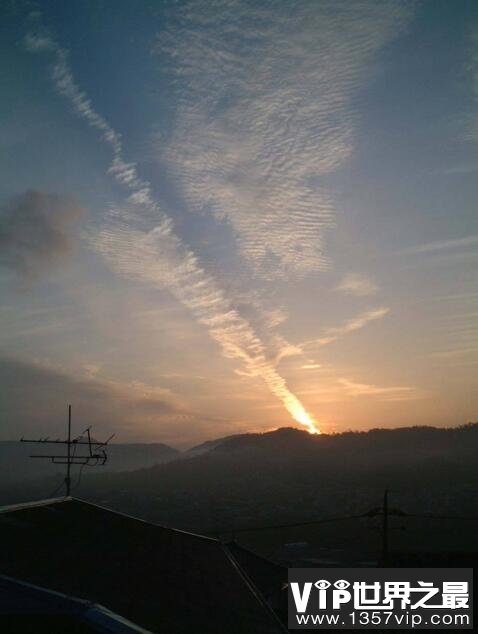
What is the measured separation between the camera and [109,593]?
7.77 m

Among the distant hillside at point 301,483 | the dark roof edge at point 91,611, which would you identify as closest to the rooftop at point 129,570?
the dark roof edge at point 91,611

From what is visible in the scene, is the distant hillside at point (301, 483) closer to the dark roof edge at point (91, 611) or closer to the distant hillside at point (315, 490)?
the distant hillside at point (315, 490)

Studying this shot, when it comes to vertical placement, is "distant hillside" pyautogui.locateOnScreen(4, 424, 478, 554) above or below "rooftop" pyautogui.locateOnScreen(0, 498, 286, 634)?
below

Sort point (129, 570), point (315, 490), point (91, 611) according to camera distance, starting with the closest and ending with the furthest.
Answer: point (91, 611), point (129, 570), point (315, 490)

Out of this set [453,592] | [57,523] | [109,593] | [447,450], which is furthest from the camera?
[447,450]

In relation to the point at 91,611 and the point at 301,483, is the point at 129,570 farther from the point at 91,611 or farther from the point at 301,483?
the point at 301,483

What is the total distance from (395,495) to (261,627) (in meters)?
84.2

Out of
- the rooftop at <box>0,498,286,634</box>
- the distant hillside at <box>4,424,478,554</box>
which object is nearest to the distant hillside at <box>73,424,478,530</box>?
the distant hillside at <box>4,424,478,554</box>

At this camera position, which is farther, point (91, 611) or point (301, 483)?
point (301, 483)

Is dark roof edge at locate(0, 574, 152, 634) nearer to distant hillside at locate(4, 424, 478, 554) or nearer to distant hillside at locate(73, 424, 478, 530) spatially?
distant hillside at locate(4, 424, 478, 554)

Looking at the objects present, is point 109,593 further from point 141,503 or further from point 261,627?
point 141,503

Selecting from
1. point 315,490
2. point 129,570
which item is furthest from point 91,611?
point 315,490

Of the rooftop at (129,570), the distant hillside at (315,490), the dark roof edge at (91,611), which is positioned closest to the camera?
the dark roof edge at (91,611)

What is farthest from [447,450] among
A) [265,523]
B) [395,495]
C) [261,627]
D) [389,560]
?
[261,627]
